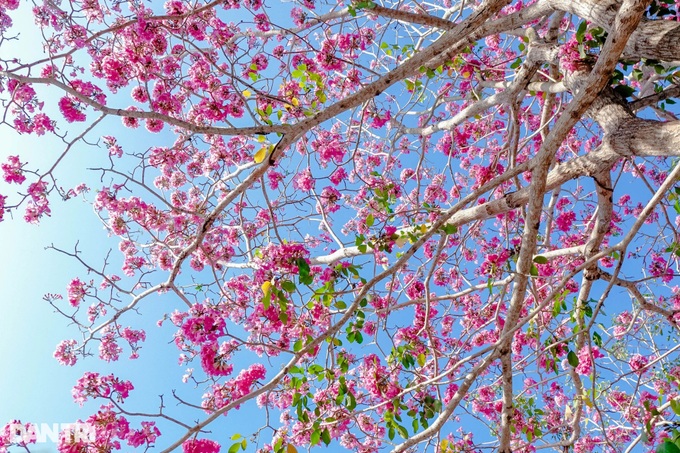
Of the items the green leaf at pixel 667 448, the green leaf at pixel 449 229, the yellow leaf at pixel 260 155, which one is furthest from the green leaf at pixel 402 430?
the green leaf at pixel 667 448

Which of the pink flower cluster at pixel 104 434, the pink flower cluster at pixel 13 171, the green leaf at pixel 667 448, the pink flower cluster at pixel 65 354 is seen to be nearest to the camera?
the green leaf at pixel 667 448

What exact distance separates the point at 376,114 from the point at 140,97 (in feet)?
6.95

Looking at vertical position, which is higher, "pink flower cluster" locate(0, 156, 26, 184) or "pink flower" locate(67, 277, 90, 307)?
"pink flower cluster" locate(0, 156, 26, 184)

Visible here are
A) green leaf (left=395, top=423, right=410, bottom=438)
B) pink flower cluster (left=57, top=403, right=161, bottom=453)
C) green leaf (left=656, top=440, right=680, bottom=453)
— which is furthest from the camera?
green leaf (left=395, top=423, right=410, bottom=438)

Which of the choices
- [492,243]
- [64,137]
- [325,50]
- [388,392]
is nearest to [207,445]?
[388,392]

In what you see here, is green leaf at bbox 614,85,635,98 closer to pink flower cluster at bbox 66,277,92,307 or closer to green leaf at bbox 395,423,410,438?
green leaf at bbox 395,423,410,438

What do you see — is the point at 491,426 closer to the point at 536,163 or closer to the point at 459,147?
the point at 459,147

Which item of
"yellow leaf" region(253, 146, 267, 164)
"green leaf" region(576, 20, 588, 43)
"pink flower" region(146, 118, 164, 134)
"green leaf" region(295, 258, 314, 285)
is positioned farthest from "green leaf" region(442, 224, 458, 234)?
"pink flower" region(146, 118, 164, 134)

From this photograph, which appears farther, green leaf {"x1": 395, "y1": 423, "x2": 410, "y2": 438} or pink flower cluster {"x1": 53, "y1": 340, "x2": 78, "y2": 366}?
pink flower cluster {"x1": 53, "y1": 340, "x2": 78, "y2": 366}

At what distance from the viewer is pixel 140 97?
345 cm

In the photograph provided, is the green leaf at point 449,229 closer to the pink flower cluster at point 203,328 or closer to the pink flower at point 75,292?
the pink flower cluster at point 203,328

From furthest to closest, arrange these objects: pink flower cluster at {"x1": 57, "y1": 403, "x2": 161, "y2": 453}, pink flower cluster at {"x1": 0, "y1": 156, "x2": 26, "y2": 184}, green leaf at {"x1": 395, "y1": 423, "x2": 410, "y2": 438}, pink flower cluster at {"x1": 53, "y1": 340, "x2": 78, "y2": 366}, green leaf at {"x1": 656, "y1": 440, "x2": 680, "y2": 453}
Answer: pink flower cluster at {"x1": 53, "y1": 340, "x2": 78, "y2": 366}
pink flower cluster at {"x1": 0, "y1": 156, "x2": 26, "y2": 184}
green leaf at {"x1": 395, "y1": 423, "x2": 410, "y2": 438}
pink flower cluster at {"x1": 57, "y1": 403, "x2": 161, "y2": 453}
green leaf at {"x1": 656, "y1": 440, "x2": 680, "y2": 453}

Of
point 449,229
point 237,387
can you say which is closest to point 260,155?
point 449,229

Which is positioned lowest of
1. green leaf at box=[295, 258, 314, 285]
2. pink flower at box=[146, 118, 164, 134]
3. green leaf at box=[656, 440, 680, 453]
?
green leaf at box=[656, 440, 680, 453]
